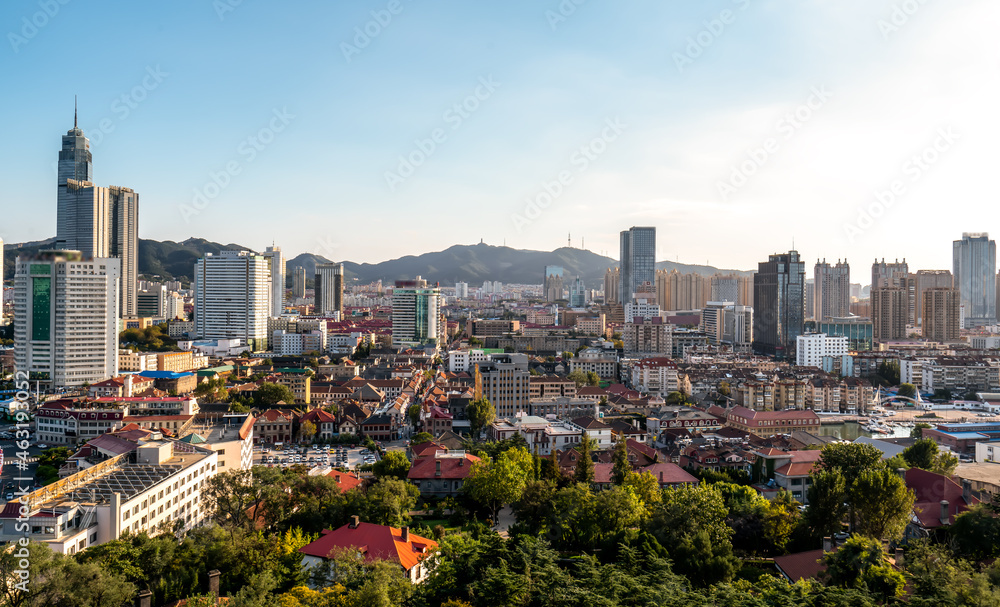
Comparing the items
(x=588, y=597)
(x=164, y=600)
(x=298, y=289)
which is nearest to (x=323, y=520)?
(x=164, y=600)

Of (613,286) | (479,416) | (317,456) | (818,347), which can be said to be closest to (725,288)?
(613,286)

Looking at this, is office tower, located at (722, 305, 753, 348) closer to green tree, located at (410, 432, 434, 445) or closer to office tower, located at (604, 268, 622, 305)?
office tower, located at (604, 268, 622, 305)

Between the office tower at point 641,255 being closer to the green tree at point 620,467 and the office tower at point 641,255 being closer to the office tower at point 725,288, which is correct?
the office tower at point 725,288

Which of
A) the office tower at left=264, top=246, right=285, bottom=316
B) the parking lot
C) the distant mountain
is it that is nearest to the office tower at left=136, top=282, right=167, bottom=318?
the office tower at left=264, top=246, right=285, bottom=316

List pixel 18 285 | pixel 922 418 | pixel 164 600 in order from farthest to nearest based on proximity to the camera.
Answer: pixel 922 418, pixel 18 285, pixel 164 600

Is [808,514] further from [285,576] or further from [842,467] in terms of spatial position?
[285,576]

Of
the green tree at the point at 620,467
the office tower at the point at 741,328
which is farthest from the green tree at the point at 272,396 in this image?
the office tower at the point at 741,328

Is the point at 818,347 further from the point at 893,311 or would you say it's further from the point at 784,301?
the point at 893,311
